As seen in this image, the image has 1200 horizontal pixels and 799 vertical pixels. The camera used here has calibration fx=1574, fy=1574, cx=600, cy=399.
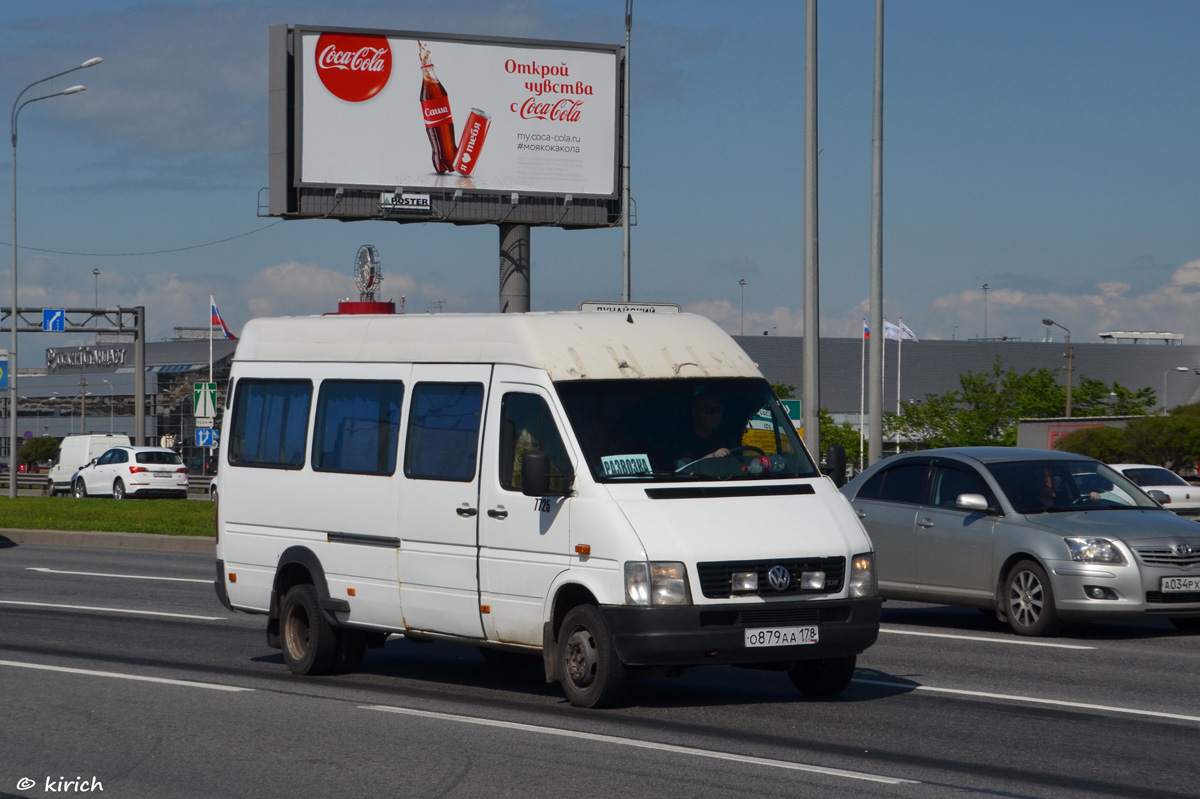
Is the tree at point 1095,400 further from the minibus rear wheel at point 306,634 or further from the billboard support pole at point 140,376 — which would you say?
the minibus rear wheel at point 306,634

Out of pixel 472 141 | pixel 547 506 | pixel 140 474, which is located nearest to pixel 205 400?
pixel 472 141

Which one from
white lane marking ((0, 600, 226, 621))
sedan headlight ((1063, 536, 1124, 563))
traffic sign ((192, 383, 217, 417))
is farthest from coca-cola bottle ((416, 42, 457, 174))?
sedan headlight ((1063, 536, 1124, 563))

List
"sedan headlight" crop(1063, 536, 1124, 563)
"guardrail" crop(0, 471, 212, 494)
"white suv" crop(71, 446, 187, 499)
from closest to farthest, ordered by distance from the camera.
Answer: "sedan headlight" crop(1063, 536, 1124, 563) → "white suv" crop(71, 446, 187, 499) → "guardrail" crop(0, 471, 212, 494)

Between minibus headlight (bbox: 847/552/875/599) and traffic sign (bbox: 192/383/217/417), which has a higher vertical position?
traffic sign (bbox: 192/383/217/417)

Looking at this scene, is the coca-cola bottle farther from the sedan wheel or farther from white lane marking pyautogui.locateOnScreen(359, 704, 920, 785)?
white lane marking pyautogui.locateOnScreen(359, 704, 920, 785)

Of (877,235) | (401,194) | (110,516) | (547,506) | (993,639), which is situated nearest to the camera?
(547,506)

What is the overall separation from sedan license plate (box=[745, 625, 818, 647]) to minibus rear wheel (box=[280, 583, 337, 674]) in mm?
3406

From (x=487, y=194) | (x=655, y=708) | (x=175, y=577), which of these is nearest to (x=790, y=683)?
(x=655, y=708)

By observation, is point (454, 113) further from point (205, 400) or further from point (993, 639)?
point (993, 639)

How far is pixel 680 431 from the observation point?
9359mm

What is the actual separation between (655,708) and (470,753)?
1.71m

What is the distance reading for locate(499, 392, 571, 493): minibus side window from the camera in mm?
9266

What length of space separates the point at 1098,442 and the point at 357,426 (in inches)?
2081

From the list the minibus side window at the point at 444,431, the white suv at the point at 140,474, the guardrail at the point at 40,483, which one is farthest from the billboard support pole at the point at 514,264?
the minibus side window at the point at 444,431
